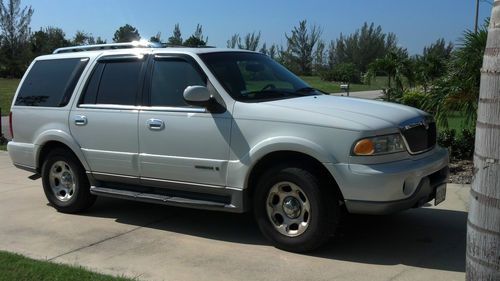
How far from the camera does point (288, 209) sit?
509cm

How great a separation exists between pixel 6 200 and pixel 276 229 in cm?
432

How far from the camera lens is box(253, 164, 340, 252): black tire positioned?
15.9 feet

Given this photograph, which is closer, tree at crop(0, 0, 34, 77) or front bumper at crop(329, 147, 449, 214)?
front bumper at crop(329, 147, 449, 214)

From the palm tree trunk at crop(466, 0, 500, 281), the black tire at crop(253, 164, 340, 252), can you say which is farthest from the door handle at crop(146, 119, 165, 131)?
the palm tree trunk at crop(466, 0, 500, 281)

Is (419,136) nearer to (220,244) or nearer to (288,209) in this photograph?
(288,209)

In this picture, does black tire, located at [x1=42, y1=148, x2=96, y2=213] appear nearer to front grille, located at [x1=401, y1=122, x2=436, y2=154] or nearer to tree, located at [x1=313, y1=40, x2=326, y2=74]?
front grille, located at [x1=401, y1=122, x2=436, y2=154]

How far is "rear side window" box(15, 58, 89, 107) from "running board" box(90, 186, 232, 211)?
3.91ft

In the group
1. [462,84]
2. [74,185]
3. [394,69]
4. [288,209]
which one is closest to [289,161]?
[288,209]

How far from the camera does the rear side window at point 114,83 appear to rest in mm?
6160

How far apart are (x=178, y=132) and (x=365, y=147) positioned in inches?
75.6

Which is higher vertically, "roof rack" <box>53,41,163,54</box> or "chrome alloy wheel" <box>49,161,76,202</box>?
"roof rack" <box>53,41,163,54</box>

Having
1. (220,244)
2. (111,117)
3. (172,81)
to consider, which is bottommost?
(220,244)

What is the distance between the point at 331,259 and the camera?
16.3 ft

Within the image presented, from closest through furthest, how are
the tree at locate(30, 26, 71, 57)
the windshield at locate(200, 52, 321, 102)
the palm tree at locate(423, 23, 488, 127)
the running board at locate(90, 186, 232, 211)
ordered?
1. the running board at locate(90, 186, 232, 211)
2. the windshield at locate(200, 52, 321, 102)
3. the palm tree at locate(423, 23, 488, 127)
4. the tree at locate(30, 26, 71, 57)
